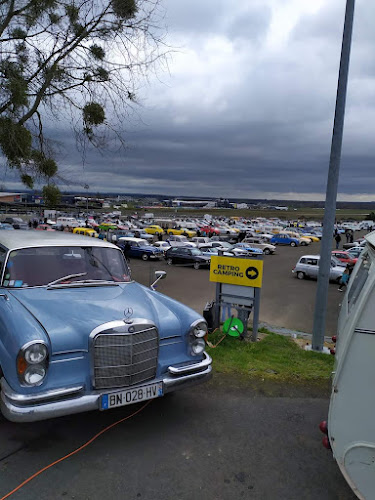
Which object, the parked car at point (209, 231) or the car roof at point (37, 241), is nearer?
the car roof at point (37, 241)

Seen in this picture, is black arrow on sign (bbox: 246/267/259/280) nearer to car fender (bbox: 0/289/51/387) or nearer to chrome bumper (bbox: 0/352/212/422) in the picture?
chrome bumper (bbox: 0/352/212/422)

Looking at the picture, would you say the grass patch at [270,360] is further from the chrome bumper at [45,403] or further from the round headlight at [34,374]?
the round headlight at [34,374]

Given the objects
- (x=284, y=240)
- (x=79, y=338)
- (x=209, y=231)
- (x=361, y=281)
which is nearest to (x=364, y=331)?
(x=361, y=281)

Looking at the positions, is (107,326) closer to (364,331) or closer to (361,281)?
(364,331)

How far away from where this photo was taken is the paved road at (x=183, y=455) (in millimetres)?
3129

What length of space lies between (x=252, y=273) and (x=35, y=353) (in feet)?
16.0

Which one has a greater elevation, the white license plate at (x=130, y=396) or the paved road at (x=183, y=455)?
the white license plate at (x=130, y=396)

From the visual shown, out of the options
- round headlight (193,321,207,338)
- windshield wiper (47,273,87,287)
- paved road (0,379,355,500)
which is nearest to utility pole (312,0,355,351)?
paved road (0,379,355,500)

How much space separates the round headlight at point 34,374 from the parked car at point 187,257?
21.8 metres

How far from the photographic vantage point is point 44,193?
838 cm

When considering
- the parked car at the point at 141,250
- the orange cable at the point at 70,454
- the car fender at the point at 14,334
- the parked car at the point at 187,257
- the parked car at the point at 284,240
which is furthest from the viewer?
the parked car at the point at 284,240

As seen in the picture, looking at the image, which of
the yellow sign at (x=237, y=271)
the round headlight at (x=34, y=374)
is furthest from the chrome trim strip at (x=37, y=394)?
the yellow sign at (x=237, y=271)

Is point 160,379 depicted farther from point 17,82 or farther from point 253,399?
point 17,82

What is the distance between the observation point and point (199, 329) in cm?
459
